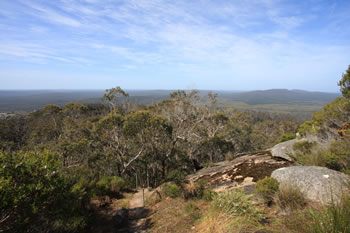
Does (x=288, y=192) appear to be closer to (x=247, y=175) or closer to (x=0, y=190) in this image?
(x=247, y=175)

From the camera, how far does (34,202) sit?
11.8 ft

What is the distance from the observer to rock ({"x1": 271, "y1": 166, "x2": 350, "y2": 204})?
4.04 meters

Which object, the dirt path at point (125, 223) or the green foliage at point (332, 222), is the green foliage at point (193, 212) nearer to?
the dirt path at point (125, 223)

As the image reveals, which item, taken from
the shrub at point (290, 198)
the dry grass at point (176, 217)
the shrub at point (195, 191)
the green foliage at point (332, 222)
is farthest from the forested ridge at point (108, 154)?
the green foliage at point (332, 222)

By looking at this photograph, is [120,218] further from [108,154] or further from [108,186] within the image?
[108,154]

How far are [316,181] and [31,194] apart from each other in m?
6.33

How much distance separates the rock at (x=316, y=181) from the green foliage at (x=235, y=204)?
4.50 ft

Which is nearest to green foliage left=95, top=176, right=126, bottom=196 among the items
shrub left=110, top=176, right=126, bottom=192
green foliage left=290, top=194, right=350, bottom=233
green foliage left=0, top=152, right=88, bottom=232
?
shrub left=110, top=176, right=126, bottom=192

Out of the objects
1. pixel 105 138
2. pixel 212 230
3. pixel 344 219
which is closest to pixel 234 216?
pixel 212 230

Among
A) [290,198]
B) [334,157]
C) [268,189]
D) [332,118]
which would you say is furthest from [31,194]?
[332,118]

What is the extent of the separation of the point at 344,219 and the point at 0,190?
5.06 meters

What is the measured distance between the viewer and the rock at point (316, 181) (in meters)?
4.04

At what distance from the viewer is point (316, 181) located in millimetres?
4500

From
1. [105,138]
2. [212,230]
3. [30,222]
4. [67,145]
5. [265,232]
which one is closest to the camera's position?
[265,232]
